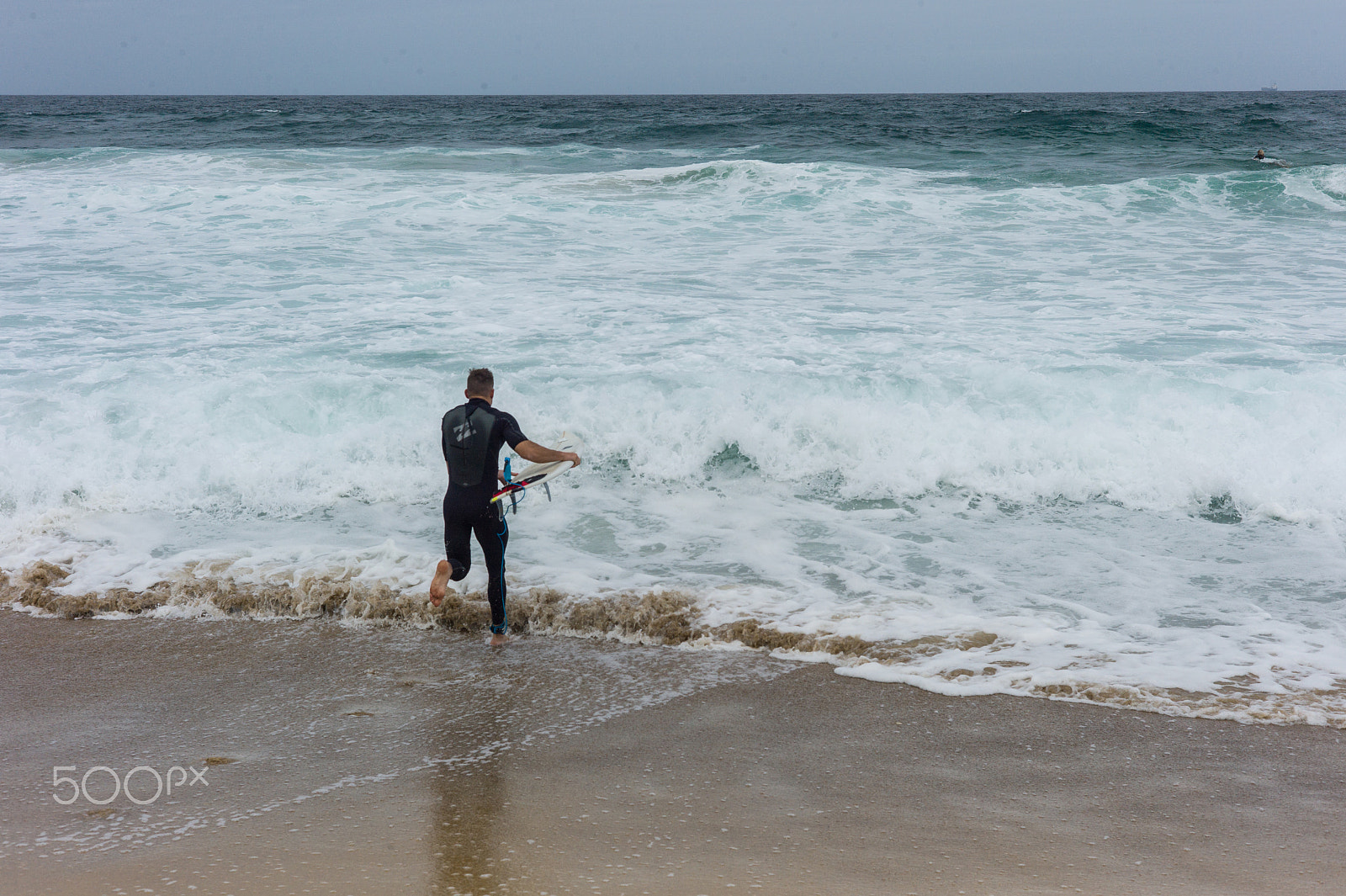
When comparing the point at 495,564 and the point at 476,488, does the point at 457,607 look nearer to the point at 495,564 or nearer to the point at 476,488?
the point at 495,564

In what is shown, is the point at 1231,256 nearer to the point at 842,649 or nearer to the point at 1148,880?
the point at 842,649

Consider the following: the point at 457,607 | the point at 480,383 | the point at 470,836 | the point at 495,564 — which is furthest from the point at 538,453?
the point at 470,836

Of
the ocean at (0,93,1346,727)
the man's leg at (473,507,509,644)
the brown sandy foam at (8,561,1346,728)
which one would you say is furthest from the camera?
the ocean at (0,93,1346,727)

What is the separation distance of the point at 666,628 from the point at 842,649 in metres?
0.97

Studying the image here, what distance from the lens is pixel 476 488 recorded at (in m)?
5.20

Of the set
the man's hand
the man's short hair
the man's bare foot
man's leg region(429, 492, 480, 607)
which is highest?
the man's short hair

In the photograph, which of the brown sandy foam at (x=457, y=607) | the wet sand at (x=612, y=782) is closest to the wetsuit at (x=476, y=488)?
the brown sandy foam at (x=457, y=607)

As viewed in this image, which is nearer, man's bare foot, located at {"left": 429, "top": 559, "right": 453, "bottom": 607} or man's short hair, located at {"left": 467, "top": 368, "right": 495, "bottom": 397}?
man's bare foot, located at {"left": 429, "top": 559, "right": 453, "bottom": 607}

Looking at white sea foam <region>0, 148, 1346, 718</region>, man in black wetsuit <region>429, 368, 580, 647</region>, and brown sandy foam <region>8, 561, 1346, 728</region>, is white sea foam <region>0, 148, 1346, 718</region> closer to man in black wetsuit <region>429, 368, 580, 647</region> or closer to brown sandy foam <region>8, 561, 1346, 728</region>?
brown sandy foam <region>8, 561, 1346, 728</region>

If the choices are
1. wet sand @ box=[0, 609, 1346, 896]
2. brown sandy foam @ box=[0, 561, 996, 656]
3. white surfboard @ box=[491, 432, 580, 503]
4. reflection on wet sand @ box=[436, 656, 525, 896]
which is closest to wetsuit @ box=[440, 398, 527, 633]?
white surfboard @ box=[491, 432, 580, 503]

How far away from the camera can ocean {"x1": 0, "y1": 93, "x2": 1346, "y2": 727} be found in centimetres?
536

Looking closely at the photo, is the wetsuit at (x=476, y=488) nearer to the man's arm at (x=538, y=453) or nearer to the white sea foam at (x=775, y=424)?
the man's arm at (x=538, y=453)

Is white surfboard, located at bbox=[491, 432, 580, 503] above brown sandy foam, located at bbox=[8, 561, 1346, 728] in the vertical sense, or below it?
above

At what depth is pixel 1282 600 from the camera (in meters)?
5.39
